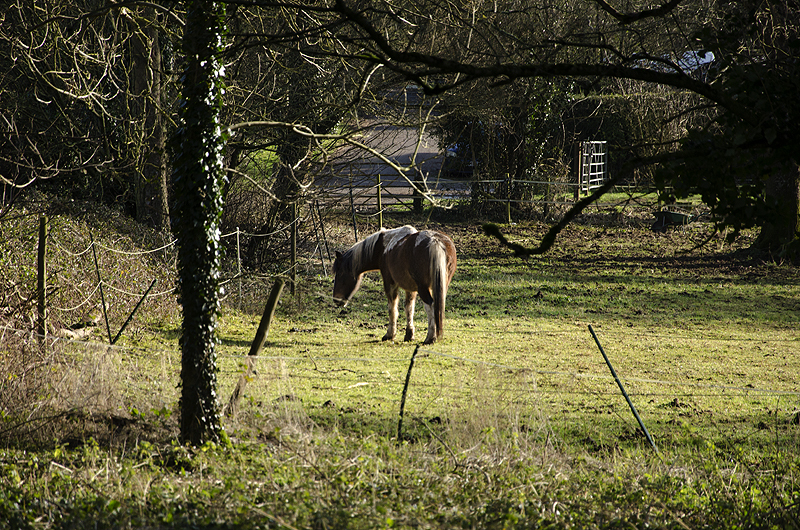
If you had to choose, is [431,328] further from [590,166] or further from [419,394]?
[590,166]

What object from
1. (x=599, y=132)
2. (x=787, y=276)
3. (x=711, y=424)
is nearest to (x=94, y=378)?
(x=711, y=424)

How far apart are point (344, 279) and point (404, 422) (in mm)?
4384

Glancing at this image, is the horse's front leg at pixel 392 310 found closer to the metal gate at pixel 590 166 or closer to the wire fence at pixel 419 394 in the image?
the wire fence at pixel 419 394

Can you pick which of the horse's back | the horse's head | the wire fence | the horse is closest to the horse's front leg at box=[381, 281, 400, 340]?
the horse

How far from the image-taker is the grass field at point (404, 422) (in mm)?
4277

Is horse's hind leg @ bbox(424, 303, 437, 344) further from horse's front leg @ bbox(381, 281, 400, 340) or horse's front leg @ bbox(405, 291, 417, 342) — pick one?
horse's front leg @ bbox(381, 281, 400, 340)

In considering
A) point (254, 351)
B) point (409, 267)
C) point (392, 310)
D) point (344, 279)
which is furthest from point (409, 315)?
point (254, 351)

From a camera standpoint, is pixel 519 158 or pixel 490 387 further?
pixel 519 158

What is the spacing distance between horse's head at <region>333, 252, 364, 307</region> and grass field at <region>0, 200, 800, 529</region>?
0.54 m

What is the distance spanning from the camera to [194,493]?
4.40 meters

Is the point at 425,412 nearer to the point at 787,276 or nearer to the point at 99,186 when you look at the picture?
the point at 99,186

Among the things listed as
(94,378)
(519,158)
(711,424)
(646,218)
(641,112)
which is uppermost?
(641,112)

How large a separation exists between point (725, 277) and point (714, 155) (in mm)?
11639

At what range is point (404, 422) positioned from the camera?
6254 mm
